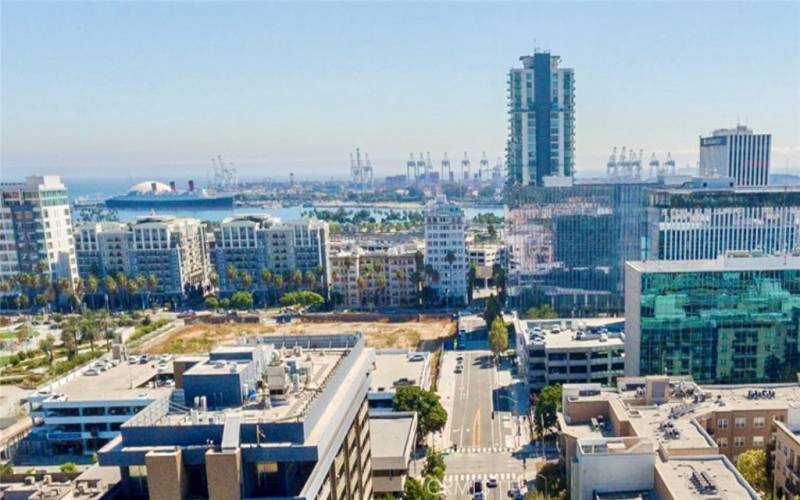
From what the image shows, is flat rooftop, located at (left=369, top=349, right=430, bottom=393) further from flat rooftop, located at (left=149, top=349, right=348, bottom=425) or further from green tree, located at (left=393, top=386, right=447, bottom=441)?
flat rooftop, located at (left=149, top=349, right=348, bottom=425)

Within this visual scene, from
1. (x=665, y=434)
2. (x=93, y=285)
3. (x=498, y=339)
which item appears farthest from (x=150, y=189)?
(x=665, y=434)

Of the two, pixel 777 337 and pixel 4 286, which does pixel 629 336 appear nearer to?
pixel 777 337

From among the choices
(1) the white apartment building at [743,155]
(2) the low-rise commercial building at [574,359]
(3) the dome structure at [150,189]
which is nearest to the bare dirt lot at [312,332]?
(2) the low-rise commercial building at [574,359]

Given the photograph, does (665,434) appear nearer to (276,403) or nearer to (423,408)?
(276,403)

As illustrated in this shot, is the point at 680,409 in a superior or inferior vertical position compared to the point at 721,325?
inferior

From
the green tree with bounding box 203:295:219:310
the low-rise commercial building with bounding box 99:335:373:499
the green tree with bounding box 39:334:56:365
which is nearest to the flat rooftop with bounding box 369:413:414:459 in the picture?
the low-rise commercial building with bounding box 99:335:373:499

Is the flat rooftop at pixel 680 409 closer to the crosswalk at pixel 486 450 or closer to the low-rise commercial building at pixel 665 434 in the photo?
the low-rise commercial building at pixel 665 434
